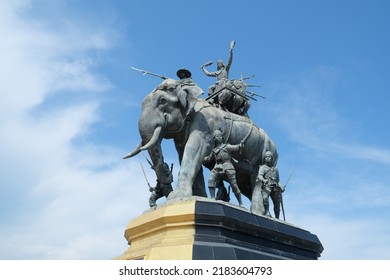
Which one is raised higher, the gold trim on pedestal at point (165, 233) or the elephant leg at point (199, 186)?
the elephant leg at point (199, 186)

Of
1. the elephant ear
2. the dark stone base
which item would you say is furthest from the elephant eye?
the dark stone base

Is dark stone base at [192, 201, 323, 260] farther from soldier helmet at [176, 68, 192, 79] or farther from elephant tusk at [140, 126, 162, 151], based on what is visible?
soldier helmet at [176, 68, 192, 79]

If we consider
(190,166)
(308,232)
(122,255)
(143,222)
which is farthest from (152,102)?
(308,232)

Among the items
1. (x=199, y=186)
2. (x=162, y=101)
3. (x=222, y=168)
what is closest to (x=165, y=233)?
(x=222, y=168)

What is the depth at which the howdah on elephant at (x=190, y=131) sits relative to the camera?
481 inches

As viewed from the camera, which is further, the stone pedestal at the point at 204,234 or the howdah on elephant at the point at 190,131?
the howdah on elephant at the point at 190,131

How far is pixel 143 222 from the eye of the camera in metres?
11.8

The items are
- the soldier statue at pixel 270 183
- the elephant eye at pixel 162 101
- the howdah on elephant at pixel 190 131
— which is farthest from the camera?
the soldier statue at pixel 270 183

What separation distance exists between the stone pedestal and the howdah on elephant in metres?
0.75

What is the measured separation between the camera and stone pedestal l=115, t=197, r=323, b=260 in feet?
34.5

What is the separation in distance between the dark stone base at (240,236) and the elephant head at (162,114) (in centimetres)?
192

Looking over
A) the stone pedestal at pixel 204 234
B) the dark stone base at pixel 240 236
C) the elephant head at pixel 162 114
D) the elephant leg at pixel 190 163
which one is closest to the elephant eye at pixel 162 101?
the elephant head at pixel 162 114

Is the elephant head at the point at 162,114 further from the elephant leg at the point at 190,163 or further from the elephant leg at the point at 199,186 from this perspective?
the elephant leg at the point at 199,186
